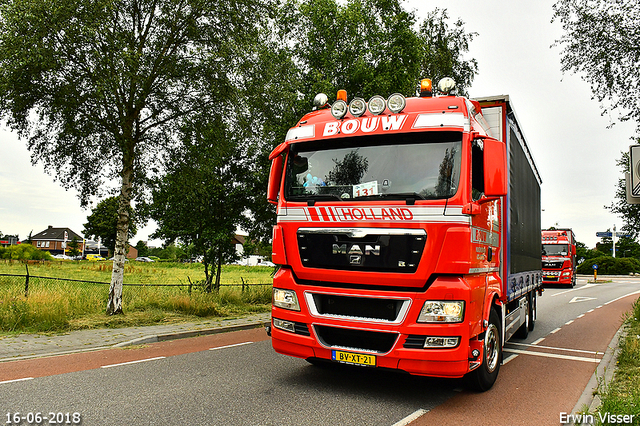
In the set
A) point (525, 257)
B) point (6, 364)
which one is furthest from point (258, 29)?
point (6, 364)

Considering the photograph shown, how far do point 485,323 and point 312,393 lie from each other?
6.97 feet

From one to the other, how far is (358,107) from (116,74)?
19.8 feet

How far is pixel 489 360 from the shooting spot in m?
5.55

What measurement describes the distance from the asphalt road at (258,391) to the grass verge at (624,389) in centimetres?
45

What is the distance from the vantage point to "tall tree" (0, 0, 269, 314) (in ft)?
28.7

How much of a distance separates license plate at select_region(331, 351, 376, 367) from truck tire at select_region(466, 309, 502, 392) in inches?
51.4

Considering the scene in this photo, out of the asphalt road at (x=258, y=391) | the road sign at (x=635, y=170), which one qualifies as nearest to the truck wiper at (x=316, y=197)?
the asphalt road at (x=258, y=391)

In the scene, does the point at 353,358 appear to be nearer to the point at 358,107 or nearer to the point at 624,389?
the point at 358,107

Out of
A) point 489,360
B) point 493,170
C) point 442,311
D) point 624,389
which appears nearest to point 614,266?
point 624,389

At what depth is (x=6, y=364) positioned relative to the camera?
652cm

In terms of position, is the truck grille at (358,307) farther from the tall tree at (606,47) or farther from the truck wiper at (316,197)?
the tall tree at (606,47)

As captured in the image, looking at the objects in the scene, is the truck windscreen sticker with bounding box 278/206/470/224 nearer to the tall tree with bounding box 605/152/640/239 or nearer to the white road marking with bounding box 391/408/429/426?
the white road marking with bounding box 391/408/429/426

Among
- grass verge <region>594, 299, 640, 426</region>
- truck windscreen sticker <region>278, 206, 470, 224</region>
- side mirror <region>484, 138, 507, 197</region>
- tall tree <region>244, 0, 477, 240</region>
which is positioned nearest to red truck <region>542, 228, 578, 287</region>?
tall tree <region>244, 0, 477, 240</region>

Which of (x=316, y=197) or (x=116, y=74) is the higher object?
(x=116, y=74)
